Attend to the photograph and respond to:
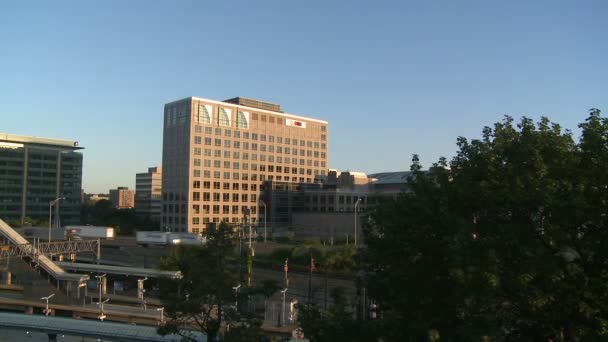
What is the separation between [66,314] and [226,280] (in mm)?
33593

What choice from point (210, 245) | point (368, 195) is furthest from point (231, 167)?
point (210, 245)

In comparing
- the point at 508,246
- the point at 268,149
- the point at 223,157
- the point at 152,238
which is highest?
the point at 268,149

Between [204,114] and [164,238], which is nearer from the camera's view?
[164,238]

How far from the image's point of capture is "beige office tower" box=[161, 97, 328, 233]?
370 ft

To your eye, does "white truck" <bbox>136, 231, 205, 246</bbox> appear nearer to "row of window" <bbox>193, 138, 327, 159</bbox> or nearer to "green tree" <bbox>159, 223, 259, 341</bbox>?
"row of window" <bbox>193, 138, 327, 159</bbox>

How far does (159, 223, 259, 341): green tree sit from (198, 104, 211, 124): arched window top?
3647 inches

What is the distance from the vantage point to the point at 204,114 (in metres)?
114

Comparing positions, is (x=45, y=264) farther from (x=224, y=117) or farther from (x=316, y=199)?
(x=316, y=199)

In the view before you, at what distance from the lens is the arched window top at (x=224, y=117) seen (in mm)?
118625

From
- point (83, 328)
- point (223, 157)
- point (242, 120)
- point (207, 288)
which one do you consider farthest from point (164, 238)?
point (207, 288)

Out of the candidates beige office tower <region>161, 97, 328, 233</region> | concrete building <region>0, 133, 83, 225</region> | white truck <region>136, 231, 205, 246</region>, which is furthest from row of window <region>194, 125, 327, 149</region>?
concrete building <region>0, 133, 83, 225</region>

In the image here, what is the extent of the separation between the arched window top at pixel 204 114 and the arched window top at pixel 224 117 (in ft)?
12.1

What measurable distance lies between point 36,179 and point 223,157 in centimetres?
7076

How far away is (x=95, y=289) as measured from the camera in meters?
60.8
